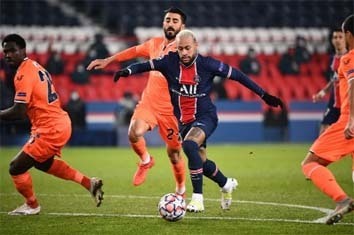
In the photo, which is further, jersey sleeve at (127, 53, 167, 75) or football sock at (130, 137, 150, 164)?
football sock at (130, 137, 150, 164)

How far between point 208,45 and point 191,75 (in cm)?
1781

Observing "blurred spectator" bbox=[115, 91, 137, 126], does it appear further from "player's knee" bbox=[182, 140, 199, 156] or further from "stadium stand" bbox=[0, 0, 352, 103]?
"player's knee" bbox=[182, 140, 199, 156]

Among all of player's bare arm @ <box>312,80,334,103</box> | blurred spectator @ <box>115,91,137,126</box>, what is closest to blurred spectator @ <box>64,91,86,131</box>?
blurred spectator @ <box>115,91,137,126</box>

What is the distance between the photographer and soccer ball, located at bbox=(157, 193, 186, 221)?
9.27 metres

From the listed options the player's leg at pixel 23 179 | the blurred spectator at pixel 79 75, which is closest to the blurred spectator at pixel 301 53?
the blurred spectator at pixel 79 75

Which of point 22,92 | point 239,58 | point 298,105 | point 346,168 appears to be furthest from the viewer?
point 239,58

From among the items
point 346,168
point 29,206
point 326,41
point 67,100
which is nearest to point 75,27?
point 67,100

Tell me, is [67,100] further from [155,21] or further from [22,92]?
[22,92]

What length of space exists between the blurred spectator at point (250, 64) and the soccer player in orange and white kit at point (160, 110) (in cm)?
1400

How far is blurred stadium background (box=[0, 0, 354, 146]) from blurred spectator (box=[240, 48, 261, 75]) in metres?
0.27

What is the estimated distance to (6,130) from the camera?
23.2 metres

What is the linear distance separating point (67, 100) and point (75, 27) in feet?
18.6

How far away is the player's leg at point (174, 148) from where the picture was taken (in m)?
11.2

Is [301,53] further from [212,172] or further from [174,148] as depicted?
[212,172]
